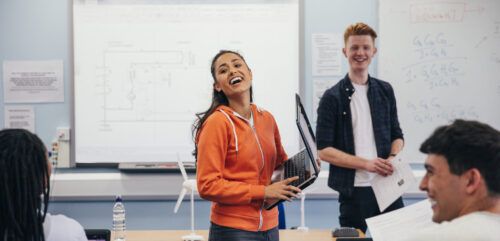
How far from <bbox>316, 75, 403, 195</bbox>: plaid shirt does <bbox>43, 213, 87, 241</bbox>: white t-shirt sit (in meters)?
1.69

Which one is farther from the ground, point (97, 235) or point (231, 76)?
point (231, 76)

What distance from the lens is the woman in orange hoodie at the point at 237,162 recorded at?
2191 mm

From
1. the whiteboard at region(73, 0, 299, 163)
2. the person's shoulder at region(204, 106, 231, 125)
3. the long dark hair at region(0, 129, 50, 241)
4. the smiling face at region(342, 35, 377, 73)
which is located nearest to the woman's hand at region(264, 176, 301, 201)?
the person's shoulder at region(204, 106, 231, 125)

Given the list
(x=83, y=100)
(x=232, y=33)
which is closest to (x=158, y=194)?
(x=83, y=100)

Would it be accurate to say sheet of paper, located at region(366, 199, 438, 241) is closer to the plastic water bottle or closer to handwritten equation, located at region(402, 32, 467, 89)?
the plastic water bottle

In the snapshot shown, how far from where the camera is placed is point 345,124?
118 inches

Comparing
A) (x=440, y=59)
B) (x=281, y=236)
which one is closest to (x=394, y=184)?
(x=281, y=236)

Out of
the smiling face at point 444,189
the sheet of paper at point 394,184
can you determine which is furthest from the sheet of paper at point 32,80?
the smiling face at point 444,189

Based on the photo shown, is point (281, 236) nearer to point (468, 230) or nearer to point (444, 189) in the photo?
point (444, 189)

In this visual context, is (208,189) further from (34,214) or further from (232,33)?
(232,33)

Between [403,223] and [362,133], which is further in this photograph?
[362,133]

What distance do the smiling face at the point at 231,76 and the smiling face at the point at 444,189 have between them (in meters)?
1.07

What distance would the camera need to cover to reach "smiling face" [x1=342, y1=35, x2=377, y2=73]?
3008mm

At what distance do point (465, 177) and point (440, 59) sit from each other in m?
2.93
